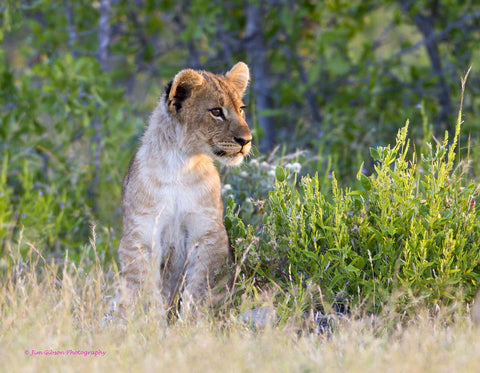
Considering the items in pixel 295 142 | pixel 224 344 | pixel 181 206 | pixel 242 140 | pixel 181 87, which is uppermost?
pixel 181 87

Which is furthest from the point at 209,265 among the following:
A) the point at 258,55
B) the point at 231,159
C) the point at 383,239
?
the point at 258,55

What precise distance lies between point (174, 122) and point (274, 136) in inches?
199

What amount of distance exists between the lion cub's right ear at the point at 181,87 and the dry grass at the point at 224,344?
1.31m

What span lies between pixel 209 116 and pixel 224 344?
1682 millimetres

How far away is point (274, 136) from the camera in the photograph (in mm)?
9719

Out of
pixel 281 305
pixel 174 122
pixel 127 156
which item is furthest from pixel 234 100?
pixel 127 156

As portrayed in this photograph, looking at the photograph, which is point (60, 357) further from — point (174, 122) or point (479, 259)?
point (479, 259)

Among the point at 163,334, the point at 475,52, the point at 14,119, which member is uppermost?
the point at 475,52

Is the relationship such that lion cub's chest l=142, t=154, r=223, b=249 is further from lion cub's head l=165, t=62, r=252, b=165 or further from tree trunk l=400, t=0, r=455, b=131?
tree trunk l=400, t=0, r=455, b=131

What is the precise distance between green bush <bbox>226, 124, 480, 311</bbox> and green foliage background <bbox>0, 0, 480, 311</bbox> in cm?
1

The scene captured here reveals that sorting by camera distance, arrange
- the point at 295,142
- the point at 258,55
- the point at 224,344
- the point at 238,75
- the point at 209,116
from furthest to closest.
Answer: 1. the point at 258,55
2. the point at 295,142
3. the point at 238,75
4. the point at 209,116
5. the point at 224,344

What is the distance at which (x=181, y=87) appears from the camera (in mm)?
4707

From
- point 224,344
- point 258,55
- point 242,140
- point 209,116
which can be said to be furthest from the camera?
point 258,55

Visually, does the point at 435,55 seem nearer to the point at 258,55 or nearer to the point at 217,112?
the point at 258,55
